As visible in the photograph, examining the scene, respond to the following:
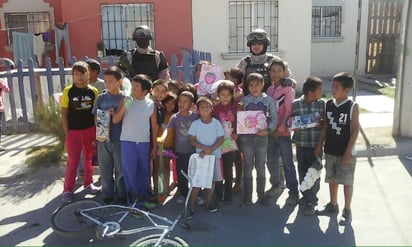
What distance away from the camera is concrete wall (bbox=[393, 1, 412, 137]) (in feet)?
20.5

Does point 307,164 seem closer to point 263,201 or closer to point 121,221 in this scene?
point 263,201

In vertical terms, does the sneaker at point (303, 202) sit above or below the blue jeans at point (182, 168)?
below

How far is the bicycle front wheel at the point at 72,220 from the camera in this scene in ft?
11.9

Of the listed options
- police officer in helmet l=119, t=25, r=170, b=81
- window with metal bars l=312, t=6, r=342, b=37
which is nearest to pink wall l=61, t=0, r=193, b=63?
window with metal bars l=312, t=6, r=342, b=37

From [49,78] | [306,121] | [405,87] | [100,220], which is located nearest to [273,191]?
[306,121]

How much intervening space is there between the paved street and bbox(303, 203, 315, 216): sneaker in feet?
0.20

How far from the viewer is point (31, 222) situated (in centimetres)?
405

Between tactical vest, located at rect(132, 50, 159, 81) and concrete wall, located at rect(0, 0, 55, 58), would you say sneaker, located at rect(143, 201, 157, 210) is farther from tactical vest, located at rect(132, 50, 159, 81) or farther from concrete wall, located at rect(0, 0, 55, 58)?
concrete wall, located at rect(0, 0, 55, 58)

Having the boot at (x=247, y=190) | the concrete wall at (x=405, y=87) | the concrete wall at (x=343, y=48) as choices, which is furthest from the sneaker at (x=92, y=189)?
the concrete wall at (x=343, y=48)

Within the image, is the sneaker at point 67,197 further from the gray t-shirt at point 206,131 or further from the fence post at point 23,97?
the fence post at point 23,97

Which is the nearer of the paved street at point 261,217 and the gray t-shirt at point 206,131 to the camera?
the paved street at point 261,217

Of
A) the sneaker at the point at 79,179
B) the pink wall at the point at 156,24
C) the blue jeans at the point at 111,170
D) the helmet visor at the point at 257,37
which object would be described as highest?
the pink wall at the point at 156,24

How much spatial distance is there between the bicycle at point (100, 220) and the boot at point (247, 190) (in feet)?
2.27

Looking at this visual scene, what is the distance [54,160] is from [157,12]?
590cm
